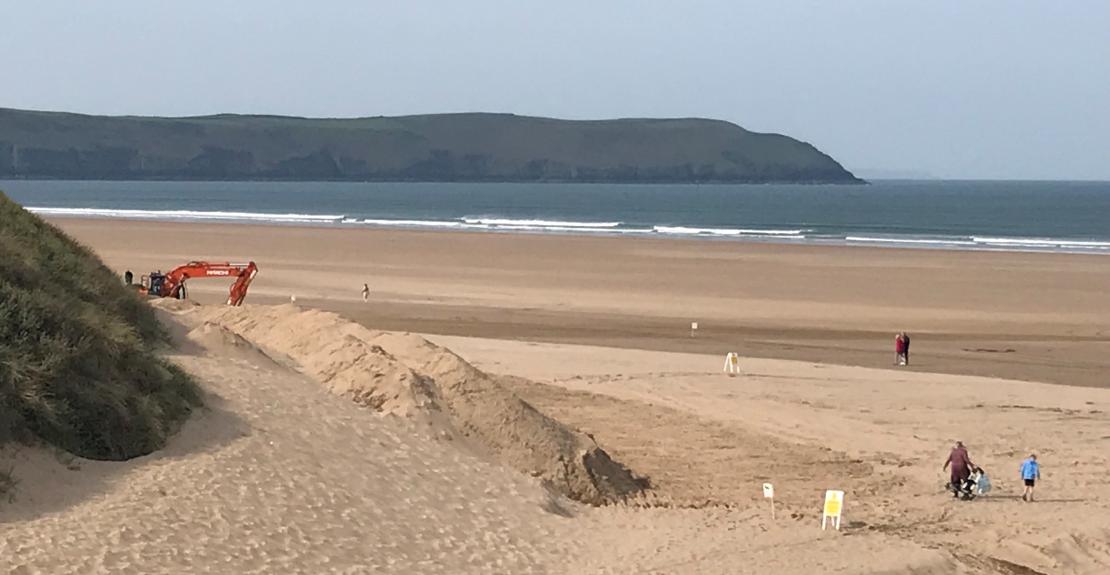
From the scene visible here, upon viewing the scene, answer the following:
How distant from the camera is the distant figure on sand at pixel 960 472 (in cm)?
1625

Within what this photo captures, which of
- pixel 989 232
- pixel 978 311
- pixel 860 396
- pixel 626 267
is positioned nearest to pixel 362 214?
pixel 989 232

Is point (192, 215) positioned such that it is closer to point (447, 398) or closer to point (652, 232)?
point (652, 232)

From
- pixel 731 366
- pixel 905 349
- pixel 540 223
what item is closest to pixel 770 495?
pixel 731 366

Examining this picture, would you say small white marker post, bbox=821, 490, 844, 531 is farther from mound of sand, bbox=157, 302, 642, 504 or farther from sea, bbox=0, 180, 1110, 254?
sea, bbox=0, 180, 1110, 254

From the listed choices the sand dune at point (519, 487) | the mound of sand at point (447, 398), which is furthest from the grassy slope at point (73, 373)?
the mound of sand at point (447, 398)

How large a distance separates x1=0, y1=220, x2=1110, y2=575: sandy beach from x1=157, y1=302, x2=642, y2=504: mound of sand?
0.03 metres

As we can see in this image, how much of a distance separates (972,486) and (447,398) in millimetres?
6322

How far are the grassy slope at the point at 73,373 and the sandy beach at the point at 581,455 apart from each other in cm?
33

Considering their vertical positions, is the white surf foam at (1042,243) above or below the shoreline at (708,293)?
above

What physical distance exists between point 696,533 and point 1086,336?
22483 mm

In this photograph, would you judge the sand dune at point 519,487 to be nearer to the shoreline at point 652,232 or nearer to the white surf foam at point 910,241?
the shoreline at point 652,232

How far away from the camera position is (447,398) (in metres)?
15.8

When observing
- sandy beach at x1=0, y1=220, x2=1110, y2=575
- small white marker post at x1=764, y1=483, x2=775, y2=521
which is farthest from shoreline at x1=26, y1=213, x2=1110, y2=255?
small white marker post at x1=764, y1=483, x2=775, y2=521

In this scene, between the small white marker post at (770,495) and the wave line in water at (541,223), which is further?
the wave line in water at (541,223)
